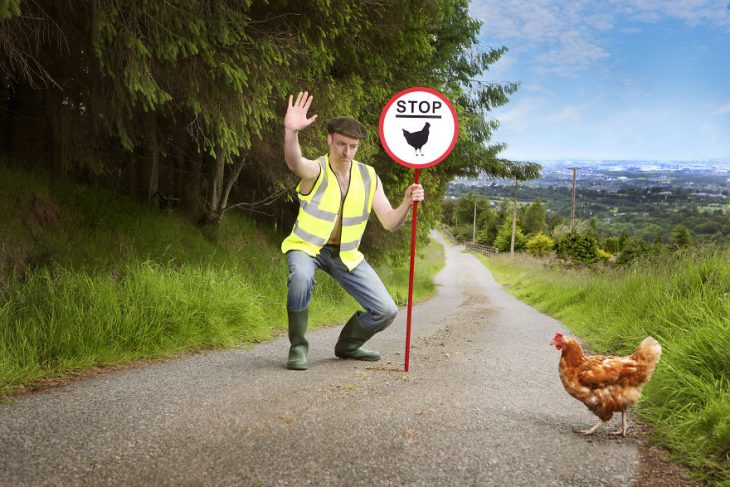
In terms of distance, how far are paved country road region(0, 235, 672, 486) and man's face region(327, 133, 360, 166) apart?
1.94 meters

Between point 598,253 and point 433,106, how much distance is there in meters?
50.4

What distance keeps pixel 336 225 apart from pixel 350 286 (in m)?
0.61

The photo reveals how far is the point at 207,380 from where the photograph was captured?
193 inches

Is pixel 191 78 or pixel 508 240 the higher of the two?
pixel 191 78

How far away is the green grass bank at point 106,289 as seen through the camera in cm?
529

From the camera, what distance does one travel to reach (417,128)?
5738 millimetres

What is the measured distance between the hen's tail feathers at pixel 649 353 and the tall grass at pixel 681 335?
507 millimetres

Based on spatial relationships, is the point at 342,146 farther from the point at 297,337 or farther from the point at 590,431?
the point at 590,431

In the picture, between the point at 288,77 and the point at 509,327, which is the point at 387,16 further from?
the point at 509,327

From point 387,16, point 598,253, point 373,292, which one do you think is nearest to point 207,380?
point 373,292

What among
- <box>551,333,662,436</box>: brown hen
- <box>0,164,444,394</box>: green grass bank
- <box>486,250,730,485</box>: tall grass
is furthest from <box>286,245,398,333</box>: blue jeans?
<box>486,250,730,485</box>: tall grass

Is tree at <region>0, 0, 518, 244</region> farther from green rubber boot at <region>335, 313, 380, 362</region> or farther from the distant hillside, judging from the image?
the distant hillside

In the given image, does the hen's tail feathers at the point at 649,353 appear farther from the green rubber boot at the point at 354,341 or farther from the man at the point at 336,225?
the green rubber boot at the point at 354,341

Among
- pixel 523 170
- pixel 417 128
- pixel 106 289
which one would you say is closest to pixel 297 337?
pixel 106 289
